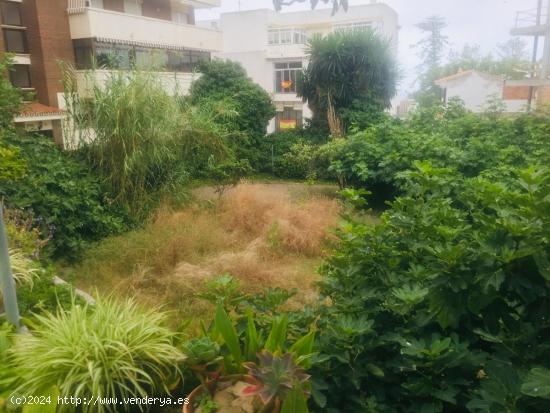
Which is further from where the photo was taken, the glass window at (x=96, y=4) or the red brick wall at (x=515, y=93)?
the red brick wall at (x=515, y=93)

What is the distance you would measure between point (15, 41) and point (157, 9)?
6.28m

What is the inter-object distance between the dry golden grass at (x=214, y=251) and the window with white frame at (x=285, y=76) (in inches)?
751

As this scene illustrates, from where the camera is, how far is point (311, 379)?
2.00 meters

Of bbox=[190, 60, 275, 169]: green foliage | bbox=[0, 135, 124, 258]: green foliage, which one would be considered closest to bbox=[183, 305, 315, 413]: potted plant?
bbox=[0, 135, 124, 258]: green foliage

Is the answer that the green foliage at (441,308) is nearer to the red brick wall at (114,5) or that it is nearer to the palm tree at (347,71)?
the palm tree at (347,71)

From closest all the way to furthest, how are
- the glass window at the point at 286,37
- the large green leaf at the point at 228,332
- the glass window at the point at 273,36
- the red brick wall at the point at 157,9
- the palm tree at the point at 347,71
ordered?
the large green leaf at the point at 228,332
the palm tree at the point at 347,71
the red brick wall at the point at 157,9
the glass window at the point at 286,37
the glass window at the point at 273,36

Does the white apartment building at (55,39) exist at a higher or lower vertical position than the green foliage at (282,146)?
higher

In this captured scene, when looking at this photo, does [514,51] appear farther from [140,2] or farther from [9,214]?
[9,214]

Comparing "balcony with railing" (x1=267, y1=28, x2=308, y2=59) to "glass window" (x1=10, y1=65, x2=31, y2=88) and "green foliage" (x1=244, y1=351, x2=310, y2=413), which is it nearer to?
"glass window" (x1=10, y1=65, x2=31, y2=88)

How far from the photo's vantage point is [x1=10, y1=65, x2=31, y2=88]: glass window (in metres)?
14.3

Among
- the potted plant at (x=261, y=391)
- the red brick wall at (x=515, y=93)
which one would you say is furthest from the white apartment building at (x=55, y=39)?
the red brick wall at (x=515, y=93)

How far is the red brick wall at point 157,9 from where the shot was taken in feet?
59.2

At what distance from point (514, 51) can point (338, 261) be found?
40.0 metres

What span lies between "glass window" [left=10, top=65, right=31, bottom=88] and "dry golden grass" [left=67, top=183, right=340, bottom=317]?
9759 millimetres
